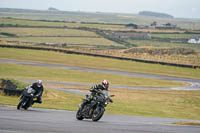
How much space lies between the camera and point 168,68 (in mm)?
73062

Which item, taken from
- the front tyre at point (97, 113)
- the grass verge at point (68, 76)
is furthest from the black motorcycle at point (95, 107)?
the grass verge at point (68, 76)

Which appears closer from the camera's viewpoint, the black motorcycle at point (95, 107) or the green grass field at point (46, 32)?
the black motorcycle at point (95, 107)

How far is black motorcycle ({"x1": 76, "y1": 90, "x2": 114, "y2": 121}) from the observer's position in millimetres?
18062

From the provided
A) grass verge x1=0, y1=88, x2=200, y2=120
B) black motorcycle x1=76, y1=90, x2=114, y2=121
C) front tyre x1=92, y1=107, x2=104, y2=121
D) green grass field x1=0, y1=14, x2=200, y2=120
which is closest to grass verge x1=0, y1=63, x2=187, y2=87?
green grass field x1=0, y1=14, x2=200, y2=120

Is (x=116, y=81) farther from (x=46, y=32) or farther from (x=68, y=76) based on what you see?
(x=46, y=32)

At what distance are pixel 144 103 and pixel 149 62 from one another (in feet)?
129

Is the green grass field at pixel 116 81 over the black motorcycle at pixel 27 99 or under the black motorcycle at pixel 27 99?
under

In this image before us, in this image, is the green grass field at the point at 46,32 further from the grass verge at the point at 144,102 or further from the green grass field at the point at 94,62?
the grass verge at the point at 144,102

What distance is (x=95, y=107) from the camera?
1853 cm

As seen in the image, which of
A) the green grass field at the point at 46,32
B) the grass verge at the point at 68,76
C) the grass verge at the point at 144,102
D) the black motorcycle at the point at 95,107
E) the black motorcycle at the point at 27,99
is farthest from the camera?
the green grass field at the point at 46,32

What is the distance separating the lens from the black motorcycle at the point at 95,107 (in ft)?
59.3

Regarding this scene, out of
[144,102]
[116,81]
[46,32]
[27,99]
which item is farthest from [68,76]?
[46,32]

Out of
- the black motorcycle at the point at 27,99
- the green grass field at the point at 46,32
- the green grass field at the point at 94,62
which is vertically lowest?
the green grass field at the point at 94,62

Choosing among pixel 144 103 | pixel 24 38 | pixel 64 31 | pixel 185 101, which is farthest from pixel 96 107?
pixel 64 31
